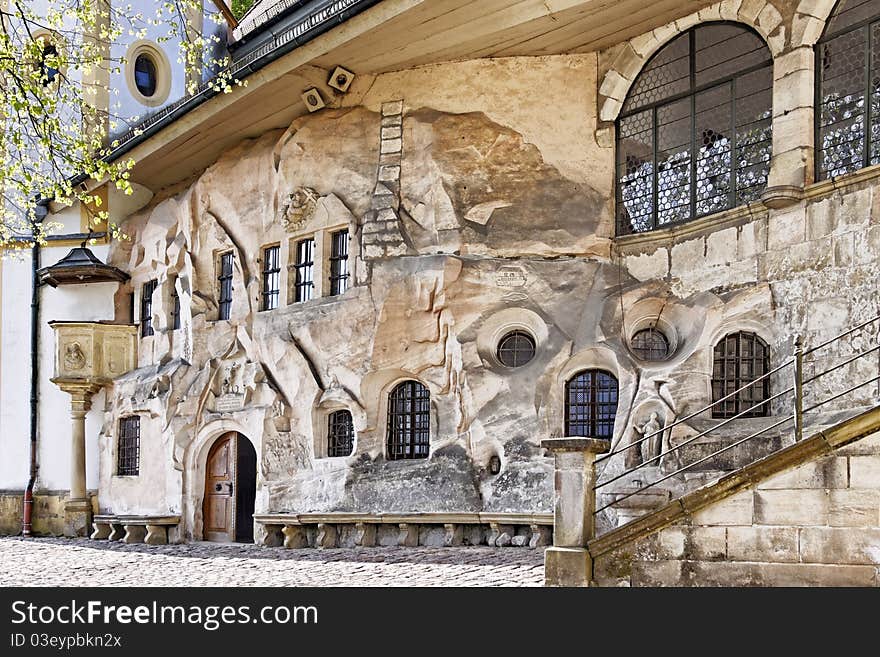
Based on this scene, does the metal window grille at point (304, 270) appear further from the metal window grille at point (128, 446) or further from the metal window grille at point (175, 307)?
the metal window grille at point (128, 446)

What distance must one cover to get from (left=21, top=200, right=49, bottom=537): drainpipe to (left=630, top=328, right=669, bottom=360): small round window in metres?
14.0

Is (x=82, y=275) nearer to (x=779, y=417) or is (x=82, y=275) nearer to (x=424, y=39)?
(x=424, y=39)

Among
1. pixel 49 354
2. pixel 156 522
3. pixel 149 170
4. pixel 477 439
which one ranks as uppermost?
pixel 149 170

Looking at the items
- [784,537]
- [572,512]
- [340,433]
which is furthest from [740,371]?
[340,433]

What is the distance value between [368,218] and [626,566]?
9568mm

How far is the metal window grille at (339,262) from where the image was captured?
19.3 m

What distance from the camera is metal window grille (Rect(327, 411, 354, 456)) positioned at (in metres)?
19.0

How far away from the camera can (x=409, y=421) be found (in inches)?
719

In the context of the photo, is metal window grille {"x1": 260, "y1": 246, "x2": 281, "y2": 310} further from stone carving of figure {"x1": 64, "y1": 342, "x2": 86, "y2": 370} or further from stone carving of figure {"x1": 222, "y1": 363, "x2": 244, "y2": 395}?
stone carving of figure {"x1": 64, "y1": 342, "x2": 86, "y2": 370}

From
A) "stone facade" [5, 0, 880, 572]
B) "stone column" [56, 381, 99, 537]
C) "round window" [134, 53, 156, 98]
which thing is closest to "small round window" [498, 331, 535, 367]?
"stone facade" [5, 0, 880, 572]

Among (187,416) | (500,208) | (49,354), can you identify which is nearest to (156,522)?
(187,416)

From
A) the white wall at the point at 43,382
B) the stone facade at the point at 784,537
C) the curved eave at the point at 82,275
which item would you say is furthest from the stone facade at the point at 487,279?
the white wall at the point at 43,382

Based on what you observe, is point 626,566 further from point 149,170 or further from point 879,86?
point 149,170

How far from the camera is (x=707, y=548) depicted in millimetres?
9852
